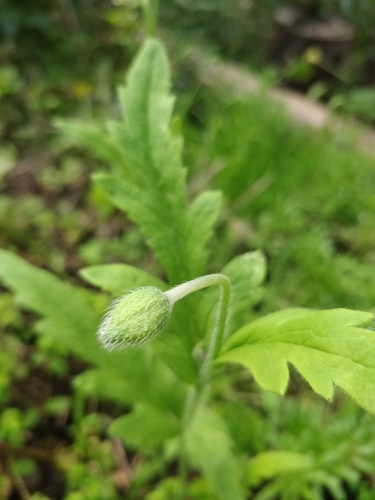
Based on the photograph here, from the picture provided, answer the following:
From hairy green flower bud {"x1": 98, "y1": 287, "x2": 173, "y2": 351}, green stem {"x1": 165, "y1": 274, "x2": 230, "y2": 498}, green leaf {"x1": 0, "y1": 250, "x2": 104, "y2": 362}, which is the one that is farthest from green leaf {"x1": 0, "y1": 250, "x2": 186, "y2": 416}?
hairy green flower bud {"x1": 98, "y1": 287, "x2": 173, "y2": 351}

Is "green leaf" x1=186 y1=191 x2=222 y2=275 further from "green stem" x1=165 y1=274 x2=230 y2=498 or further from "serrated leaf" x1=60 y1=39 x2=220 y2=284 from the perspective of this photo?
"green stem" x1=165 y1=274 x2=230 y2=498

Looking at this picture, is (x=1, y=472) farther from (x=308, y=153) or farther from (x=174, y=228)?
(x=308, y=153)

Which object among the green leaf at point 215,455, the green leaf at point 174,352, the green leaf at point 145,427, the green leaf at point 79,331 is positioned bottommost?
the green leaf at point 215,455

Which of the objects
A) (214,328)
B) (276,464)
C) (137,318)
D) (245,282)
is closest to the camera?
(137,318)

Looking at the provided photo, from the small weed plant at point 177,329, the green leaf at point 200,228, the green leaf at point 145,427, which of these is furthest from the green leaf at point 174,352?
the green leaf at point 145,427

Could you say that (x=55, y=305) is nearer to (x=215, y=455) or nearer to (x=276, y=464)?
(x=215, y=455)

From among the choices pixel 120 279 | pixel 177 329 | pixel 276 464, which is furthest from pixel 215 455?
pixel 120 279

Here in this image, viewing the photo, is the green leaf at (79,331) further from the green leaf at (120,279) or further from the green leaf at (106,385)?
the green leaf at (120,279)
